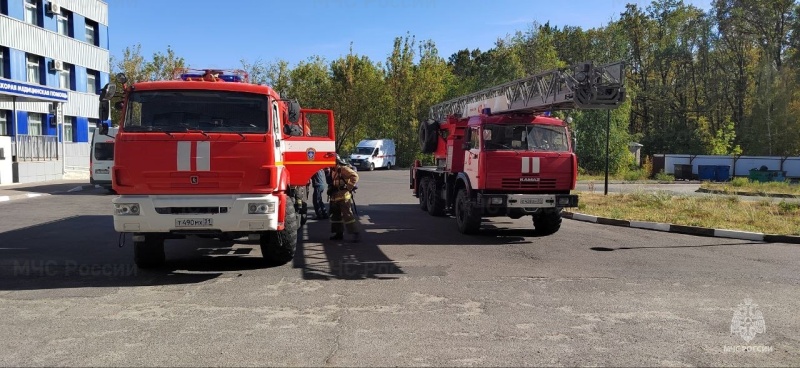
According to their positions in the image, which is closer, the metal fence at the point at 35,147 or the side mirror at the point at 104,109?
the side mirror at the point at 104,109

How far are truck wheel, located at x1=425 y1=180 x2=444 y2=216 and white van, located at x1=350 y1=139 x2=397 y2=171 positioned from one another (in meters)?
28.4

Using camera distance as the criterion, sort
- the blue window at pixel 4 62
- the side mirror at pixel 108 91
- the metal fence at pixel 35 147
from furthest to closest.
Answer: the blue window at pixel 4 62 < the metal fence at pixel 35 147 < the side mirror at pixel 108 91

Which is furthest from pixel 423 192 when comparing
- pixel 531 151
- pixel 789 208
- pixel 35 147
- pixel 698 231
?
pixel 35 147

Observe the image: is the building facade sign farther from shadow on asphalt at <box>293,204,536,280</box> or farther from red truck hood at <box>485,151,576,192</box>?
red truck hood at <box>485,151,576,192</box>

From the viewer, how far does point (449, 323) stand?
5.33 m

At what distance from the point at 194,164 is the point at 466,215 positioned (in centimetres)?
582

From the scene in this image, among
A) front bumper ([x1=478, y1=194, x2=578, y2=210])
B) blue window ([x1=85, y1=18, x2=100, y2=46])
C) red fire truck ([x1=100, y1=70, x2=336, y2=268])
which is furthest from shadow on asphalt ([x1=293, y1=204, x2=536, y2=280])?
blue window ([x1=85, y1=18, x2=100, y2=46])

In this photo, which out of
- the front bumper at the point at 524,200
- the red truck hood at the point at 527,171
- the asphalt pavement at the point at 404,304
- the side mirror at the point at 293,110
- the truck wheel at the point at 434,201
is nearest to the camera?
the asphalt pavement at the point at 404,304

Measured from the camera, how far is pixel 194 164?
7.03 metres

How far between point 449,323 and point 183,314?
8.59 feet

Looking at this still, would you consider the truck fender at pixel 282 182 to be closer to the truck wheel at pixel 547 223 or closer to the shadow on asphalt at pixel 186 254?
the shadow on asphalt at pixel 186 254

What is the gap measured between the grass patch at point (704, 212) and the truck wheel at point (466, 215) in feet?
15.4

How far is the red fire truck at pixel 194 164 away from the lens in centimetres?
697

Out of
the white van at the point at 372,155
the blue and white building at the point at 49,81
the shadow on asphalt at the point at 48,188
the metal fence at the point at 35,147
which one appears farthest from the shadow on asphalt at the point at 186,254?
the white van at the point at 372,155
